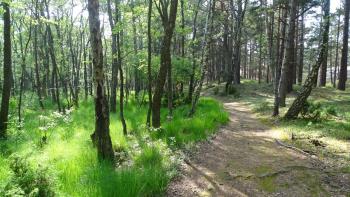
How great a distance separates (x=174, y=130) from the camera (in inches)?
331

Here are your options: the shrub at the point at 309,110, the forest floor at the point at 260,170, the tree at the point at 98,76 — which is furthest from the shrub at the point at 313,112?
the tree at the point at 98,76

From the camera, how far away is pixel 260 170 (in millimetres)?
6590

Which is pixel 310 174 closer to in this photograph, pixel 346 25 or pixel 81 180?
pixel 81 180

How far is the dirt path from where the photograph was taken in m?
5.55

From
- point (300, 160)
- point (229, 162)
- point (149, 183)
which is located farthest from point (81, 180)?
point (300, 160)

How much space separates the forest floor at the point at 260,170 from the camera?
220 inches

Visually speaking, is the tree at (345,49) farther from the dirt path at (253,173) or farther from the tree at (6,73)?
the tree at (6,73)

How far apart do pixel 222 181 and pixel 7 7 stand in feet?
27.5

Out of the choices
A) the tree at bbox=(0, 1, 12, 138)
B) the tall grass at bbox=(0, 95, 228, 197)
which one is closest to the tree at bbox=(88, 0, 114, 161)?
the tall grass at bbox=(0, 95, 228, 197)

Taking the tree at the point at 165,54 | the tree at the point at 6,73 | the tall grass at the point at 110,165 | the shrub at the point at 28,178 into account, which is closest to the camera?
the shrub at the point at 28,178

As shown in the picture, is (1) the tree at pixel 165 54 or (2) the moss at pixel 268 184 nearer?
(2) the moss at pixel 268 184

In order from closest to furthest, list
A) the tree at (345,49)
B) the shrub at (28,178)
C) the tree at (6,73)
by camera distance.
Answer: the shrub at (28,178) → the tree at (6,73) → the tree at (345,49)

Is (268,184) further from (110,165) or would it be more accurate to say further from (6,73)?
(6,73)

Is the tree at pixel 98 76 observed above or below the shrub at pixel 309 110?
above
